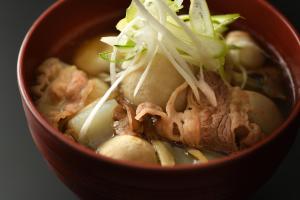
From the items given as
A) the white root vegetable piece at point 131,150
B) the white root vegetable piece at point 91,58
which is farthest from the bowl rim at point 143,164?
the white root vegetable piece at point 91,58

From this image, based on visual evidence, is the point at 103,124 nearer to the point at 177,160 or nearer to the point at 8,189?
the point at 177,160

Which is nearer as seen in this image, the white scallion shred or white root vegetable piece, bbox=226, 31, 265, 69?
the white scallion shred

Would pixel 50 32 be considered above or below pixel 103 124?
above

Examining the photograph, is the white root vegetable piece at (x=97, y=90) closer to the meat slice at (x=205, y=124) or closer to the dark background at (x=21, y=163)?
the meat slice at (x=205, y=124)

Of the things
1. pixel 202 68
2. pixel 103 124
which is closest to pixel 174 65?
pixel 202 68

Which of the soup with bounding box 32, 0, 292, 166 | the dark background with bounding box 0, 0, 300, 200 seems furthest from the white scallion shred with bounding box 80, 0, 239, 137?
the dark background with bounding box 0, 0, 300, 200

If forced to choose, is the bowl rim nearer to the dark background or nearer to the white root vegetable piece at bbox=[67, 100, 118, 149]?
the white root vegetable piece at bbox=[67, 100, 118, 149]
